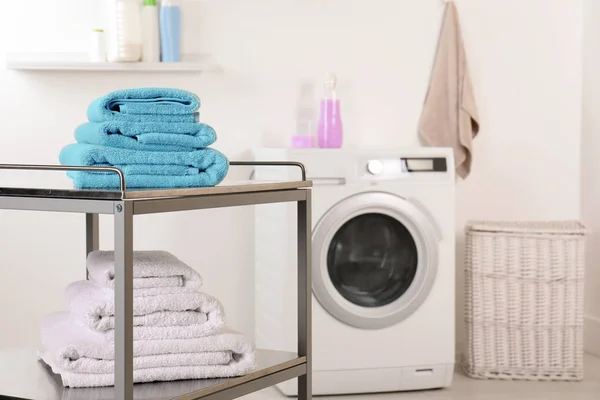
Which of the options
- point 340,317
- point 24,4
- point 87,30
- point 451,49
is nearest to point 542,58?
point 451,49

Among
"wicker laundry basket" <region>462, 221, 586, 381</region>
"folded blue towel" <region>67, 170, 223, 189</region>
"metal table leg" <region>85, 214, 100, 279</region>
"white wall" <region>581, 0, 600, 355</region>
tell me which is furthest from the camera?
"white wall" <region>581, 0, 600, 355</region>

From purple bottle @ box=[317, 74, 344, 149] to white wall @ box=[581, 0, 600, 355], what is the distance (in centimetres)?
117

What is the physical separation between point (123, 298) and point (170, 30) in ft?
6.97

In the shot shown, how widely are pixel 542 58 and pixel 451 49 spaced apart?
463 mm

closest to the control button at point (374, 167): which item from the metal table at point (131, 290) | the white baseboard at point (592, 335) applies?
the white baseboard at point (592, 335)

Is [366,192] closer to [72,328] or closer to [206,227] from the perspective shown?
[206,227]

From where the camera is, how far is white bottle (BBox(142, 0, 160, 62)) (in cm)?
311

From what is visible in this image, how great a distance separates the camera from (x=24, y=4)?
3094mm

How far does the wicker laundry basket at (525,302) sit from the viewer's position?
10.6 ft

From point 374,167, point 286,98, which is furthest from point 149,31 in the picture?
point 374,167

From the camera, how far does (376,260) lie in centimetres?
302

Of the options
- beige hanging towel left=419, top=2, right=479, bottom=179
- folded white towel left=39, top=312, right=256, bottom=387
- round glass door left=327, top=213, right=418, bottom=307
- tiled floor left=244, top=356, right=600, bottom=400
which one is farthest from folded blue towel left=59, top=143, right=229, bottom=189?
beige hanging towel left=419, top=2, right=479, bottom=179

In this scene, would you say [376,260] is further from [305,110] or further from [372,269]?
[305,110]

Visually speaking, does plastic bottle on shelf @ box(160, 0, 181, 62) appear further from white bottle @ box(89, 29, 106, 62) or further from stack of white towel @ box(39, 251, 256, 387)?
stack of white towel @ box(39, 251, 256, 387)
